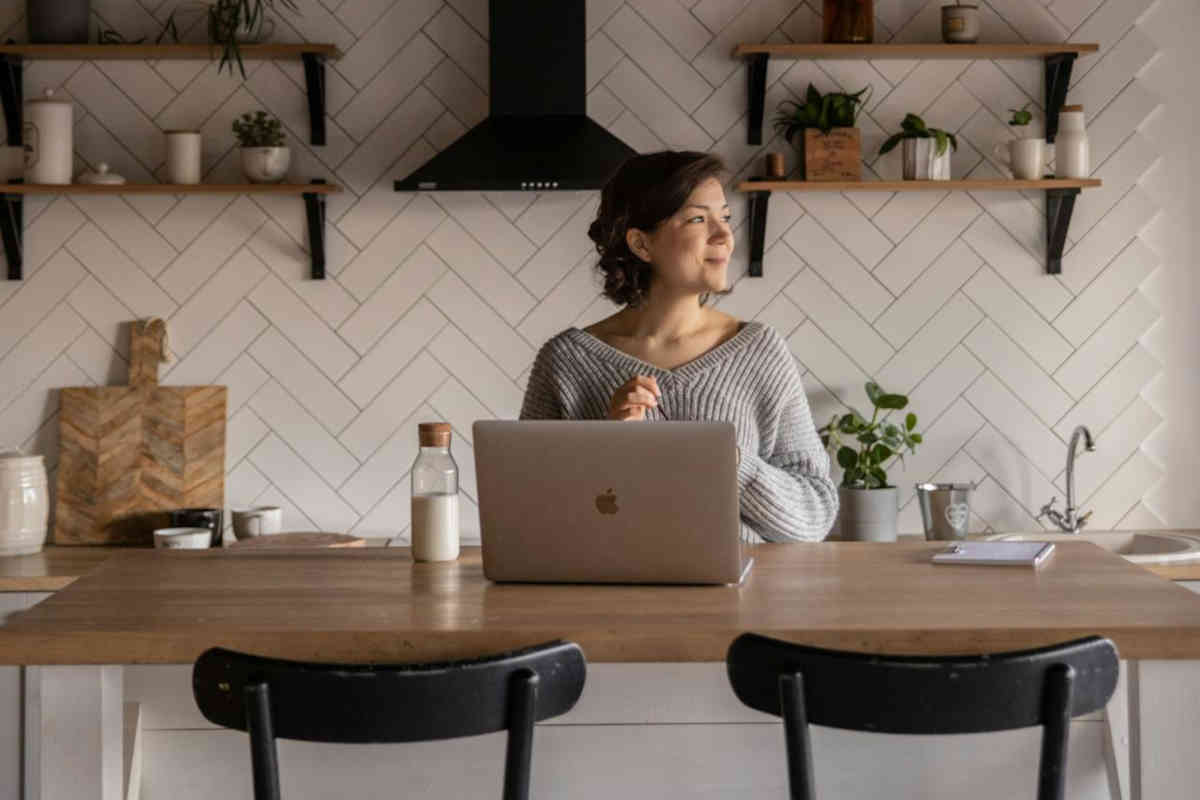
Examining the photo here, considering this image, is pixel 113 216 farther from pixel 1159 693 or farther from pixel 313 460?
pixel 1159 693

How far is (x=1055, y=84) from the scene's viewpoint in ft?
12.3

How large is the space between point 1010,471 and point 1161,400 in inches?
17.5

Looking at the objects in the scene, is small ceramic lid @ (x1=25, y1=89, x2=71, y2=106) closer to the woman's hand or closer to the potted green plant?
the potted green plant

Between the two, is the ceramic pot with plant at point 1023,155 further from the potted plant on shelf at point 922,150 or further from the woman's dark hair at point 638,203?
the woman's dark hair at point 638,203

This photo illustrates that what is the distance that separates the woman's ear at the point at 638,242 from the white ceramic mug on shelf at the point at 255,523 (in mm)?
1425

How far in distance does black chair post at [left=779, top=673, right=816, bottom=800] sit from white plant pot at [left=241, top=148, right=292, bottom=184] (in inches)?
99.3

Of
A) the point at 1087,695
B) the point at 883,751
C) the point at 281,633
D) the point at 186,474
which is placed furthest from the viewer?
the point at 186,474

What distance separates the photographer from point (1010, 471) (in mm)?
3828

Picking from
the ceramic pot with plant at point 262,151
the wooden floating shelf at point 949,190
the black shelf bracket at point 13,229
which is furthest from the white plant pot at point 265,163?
the wooden floating shelf at point 949,190

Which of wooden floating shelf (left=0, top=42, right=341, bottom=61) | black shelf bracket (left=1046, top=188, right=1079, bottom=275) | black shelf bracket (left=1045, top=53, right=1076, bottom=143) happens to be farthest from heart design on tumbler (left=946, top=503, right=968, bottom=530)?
wooden floating shelf (left=0, top=42, right=341, bottom=61)

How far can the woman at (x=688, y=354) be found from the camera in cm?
251

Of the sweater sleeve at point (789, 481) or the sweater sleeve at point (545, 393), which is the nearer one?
the sweater sleeve at point (789, 481)

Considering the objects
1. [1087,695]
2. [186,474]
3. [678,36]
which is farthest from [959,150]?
[1087,695]

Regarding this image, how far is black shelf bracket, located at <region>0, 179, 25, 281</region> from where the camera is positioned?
3.68 meters
